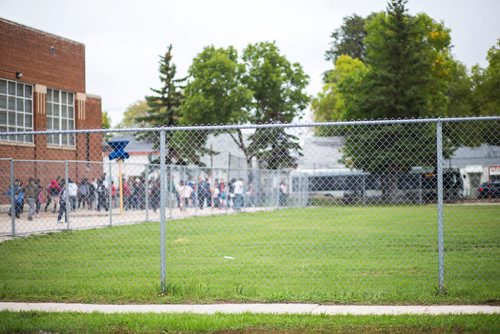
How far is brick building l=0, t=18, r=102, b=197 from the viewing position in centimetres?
3325

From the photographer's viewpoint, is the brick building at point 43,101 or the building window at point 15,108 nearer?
the building window at point 15,108

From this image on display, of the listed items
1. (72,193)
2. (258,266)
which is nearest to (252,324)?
(258,266)

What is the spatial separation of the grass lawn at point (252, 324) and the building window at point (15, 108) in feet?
92.8

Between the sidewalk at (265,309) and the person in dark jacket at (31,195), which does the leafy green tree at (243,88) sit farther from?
the sidewalk at (265,309)

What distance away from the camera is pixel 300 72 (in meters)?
60.3

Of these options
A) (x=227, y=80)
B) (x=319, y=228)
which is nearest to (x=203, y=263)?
(x=319, y=228)

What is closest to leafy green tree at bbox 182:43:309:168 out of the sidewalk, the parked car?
the parked car

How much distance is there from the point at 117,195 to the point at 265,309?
23.5m

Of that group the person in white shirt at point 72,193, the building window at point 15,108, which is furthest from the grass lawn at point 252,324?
the building window at point 15,108

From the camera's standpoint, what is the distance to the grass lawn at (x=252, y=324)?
6590 mm

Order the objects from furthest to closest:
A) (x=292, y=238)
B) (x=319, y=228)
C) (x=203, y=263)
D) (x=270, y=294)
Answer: (x=319, y=228) → (x=292, y=238) → (x=203, y=263) → (x=270, y=294)

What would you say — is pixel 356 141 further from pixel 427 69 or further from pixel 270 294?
pixel 270 294

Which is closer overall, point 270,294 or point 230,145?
point 270,294

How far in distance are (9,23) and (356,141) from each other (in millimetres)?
25199
